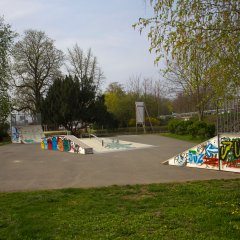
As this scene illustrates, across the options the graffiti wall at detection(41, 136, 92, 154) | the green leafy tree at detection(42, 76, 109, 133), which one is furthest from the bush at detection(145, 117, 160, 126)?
the graffiti wall at detection(41, 136, 92, 154)

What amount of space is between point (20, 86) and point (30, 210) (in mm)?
39003

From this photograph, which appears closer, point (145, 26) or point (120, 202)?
point (145, 26)

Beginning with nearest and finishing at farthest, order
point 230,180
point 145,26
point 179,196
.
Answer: point 145,26, point 179,196, point 230,180

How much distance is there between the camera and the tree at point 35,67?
4412cm

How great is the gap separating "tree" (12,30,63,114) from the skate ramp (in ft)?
17.8

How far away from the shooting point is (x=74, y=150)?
2270 centimetres

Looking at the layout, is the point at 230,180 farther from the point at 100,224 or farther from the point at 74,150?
the point at 74,150

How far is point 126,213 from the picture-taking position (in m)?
6.38

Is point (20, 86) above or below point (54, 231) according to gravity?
above

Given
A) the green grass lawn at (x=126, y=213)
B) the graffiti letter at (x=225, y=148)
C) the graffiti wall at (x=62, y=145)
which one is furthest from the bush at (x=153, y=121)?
the green grass lawn at (x=126, y=213)

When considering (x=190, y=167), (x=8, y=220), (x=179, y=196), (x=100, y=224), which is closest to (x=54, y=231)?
(x=100, y=224)

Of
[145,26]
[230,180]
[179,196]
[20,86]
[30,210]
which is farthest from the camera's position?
[20,86]

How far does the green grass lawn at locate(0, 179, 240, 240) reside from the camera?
200 inches

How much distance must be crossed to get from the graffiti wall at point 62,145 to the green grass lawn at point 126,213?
12772 millimetres
